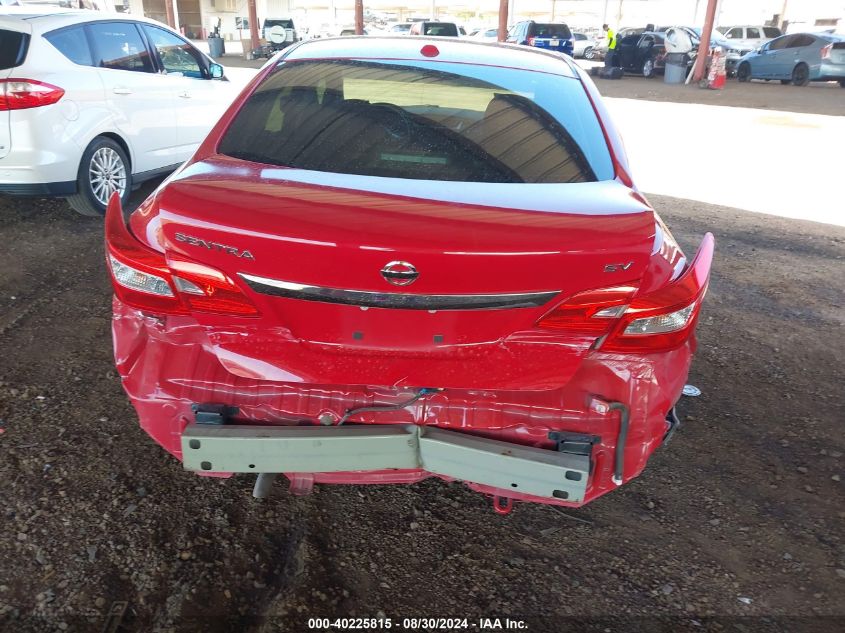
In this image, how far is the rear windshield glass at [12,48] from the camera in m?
5.16

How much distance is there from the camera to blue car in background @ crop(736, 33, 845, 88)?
805 inches

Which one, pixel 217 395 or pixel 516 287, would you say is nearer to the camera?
pixel 516 287

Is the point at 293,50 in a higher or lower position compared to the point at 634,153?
higher

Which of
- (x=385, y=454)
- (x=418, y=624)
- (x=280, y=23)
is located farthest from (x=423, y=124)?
(x=280, y=23)

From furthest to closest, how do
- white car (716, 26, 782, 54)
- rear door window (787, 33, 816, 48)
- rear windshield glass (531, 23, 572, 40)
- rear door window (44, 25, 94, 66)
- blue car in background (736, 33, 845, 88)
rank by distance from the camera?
white car (716, 26, 782, 54)
rear windshield glass (531, 23, 572, 40)
rear door window (787, 33, 816, 48)
blue car in background (736, 33, 845, 88)
rear door window (44, 25, 94, 66)

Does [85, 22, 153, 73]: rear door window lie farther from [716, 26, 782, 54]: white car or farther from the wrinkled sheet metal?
[716, 26, 782, 54]: white car

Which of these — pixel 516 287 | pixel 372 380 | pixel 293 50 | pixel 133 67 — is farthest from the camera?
pixel 133 67

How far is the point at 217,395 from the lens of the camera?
202 centimetres

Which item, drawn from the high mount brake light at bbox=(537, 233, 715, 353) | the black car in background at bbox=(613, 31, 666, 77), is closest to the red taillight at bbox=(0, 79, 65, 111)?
the high mount brake light at bbox=(537, 233, 715, 353)

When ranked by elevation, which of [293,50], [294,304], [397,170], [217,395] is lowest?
[217,395]

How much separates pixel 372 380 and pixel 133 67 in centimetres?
547

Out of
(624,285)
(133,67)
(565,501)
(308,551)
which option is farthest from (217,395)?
(133,67)

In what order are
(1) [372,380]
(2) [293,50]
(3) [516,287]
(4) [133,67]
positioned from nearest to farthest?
(3) [516,287]
(1) [372,380]
(2) [293,50]
(4) [133,67]

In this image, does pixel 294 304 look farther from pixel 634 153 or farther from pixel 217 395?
pixel 634 153
